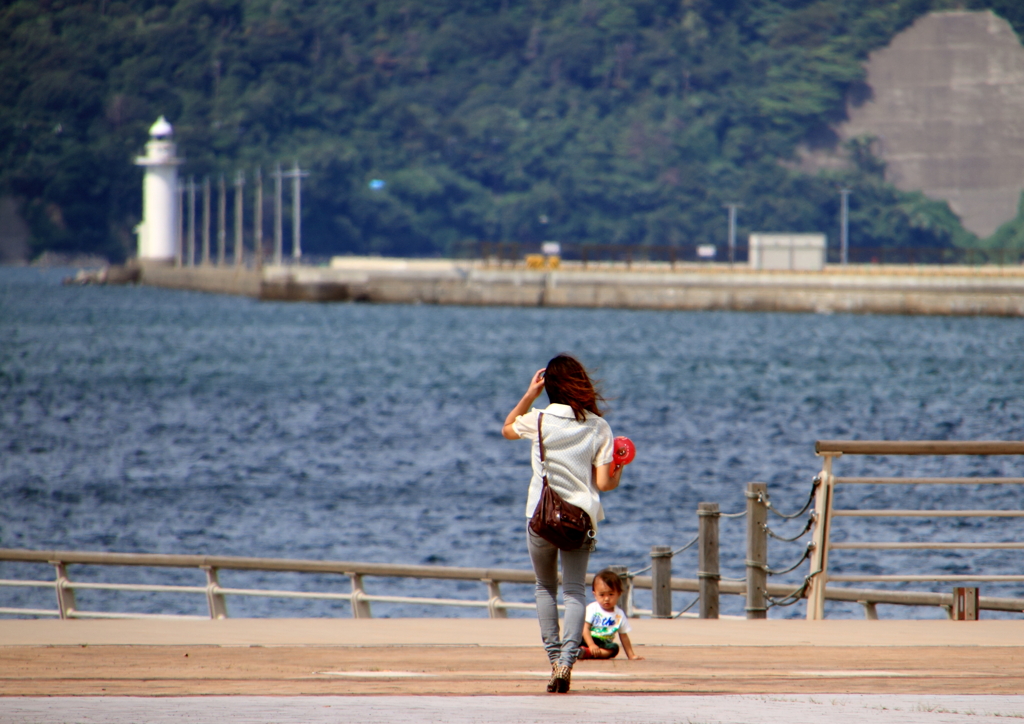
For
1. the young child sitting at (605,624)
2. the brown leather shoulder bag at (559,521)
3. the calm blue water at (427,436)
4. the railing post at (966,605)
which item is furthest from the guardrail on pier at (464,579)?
the calm blue water at (427,436)

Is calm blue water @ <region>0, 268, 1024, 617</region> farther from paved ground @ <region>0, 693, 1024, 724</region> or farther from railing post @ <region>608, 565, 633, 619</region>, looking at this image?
railing post @ <region>608, 565, 633, 619</region>

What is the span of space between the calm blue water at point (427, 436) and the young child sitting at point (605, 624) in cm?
173

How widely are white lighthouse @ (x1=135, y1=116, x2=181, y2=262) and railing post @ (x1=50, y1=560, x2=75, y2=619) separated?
13403 cm

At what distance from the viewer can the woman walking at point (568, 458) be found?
6367 mm

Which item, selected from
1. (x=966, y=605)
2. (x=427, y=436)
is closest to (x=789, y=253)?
(x=427, y=436)

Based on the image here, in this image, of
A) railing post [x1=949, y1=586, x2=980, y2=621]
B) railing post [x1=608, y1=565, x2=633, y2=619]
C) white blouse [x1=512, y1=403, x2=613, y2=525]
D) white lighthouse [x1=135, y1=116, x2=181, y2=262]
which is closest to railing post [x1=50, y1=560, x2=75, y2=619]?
railing post [x1=608, y1=565, x2=633, y2=619]

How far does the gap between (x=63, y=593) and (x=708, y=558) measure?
519cm

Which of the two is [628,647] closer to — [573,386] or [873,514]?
[573,386]

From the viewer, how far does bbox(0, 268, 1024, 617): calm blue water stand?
24.4 meters

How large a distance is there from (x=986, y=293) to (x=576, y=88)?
382 feet

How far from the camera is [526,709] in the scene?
18.9ft

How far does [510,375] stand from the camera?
64312 mm

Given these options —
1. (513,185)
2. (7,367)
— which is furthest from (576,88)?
(7,367)

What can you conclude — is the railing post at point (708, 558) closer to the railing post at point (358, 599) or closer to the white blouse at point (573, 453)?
the railing post at point (358, 599)
